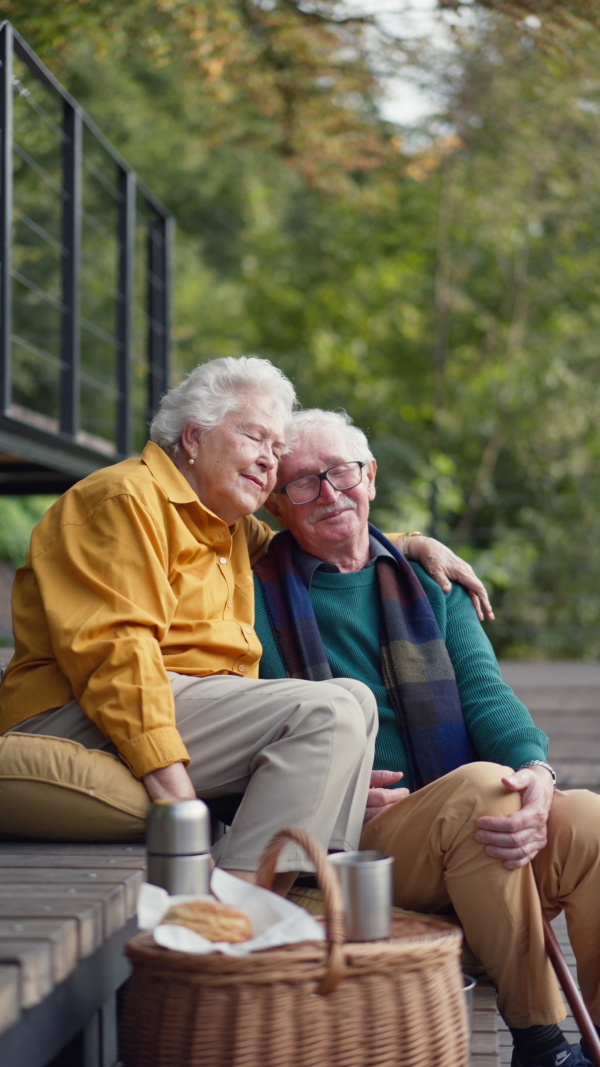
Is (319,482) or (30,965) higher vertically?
(319,482)

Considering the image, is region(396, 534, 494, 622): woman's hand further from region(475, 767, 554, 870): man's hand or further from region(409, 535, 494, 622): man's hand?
region(475, 767, 554, 870): man's hand

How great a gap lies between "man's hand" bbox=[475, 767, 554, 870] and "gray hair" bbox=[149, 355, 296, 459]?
914mm

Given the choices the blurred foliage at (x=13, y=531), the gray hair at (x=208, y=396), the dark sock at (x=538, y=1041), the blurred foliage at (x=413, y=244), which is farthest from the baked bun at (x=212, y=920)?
the blurred foliage at (x=13, y=531)

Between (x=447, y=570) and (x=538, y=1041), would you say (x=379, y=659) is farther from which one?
(x=538, y=1041)

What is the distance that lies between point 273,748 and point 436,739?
1.65 ft

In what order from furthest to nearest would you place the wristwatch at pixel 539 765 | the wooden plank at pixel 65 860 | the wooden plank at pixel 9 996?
the wristwatch at pixel 539 765 → the wooden plank at pixel 65 860 → the wooden plank at pixel 9 996

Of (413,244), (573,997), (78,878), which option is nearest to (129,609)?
(78,878)

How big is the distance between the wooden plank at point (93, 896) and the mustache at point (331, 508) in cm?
107

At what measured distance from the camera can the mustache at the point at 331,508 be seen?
2.38 metres

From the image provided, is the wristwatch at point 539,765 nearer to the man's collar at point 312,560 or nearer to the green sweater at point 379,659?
the green sweater at point 379,659

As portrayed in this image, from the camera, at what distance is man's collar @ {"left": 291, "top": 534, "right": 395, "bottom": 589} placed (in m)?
2.37

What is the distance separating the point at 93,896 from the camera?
1.43 m

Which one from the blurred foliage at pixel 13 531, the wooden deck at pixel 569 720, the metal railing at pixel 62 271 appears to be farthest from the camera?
the blurred foliage at pixel 13 531

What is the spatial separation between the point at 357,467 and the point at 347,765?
838 millimetres
